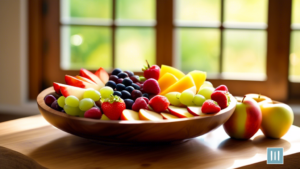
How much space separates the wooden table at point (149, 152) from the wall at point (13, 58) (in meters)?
0.94

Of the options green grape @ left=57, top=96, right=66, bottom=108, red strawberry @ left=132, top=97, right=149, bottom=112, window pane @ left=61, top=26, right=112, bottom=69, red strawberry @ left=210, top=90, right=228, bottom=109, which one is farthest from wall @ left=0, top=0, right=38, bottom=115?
red strawberry @ left=210, top=90, right=228, bottom=109

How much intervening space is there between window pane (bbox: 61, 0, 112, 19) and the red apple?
1223 mm

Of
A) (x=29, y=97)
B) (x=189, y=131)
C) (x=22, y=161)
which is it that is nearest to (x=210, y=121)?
(x=189, y=131)

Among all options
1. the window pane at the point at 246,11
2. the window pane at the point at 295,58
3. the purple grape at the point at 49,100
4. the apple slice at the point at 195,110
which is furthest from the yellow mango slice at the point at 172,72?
the window pane at the point at 295,58

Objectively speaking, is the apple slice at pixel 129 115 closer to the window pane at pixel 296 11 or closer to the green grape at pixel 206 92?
the green grape at pixel 206 92

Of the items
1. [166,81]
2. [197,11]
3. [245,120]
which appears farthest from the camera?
[197,11]

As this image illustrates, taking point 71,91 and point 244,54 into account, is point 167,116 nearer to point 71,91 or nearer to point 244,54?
point 71,91

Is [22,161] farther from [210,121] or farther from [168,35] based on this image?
[168,35]

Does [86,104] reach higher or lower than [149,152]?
higher

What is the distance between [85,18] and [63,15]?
5.2 inches

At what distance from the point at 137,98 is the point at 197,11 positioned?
3.89 ft

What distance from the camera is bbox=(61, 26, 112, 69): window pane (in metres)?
1.97

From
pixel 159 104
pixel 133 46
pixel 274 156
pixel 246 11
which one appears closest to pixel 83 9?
pixel 133 46

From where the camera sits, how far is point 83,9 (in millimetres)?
1989
